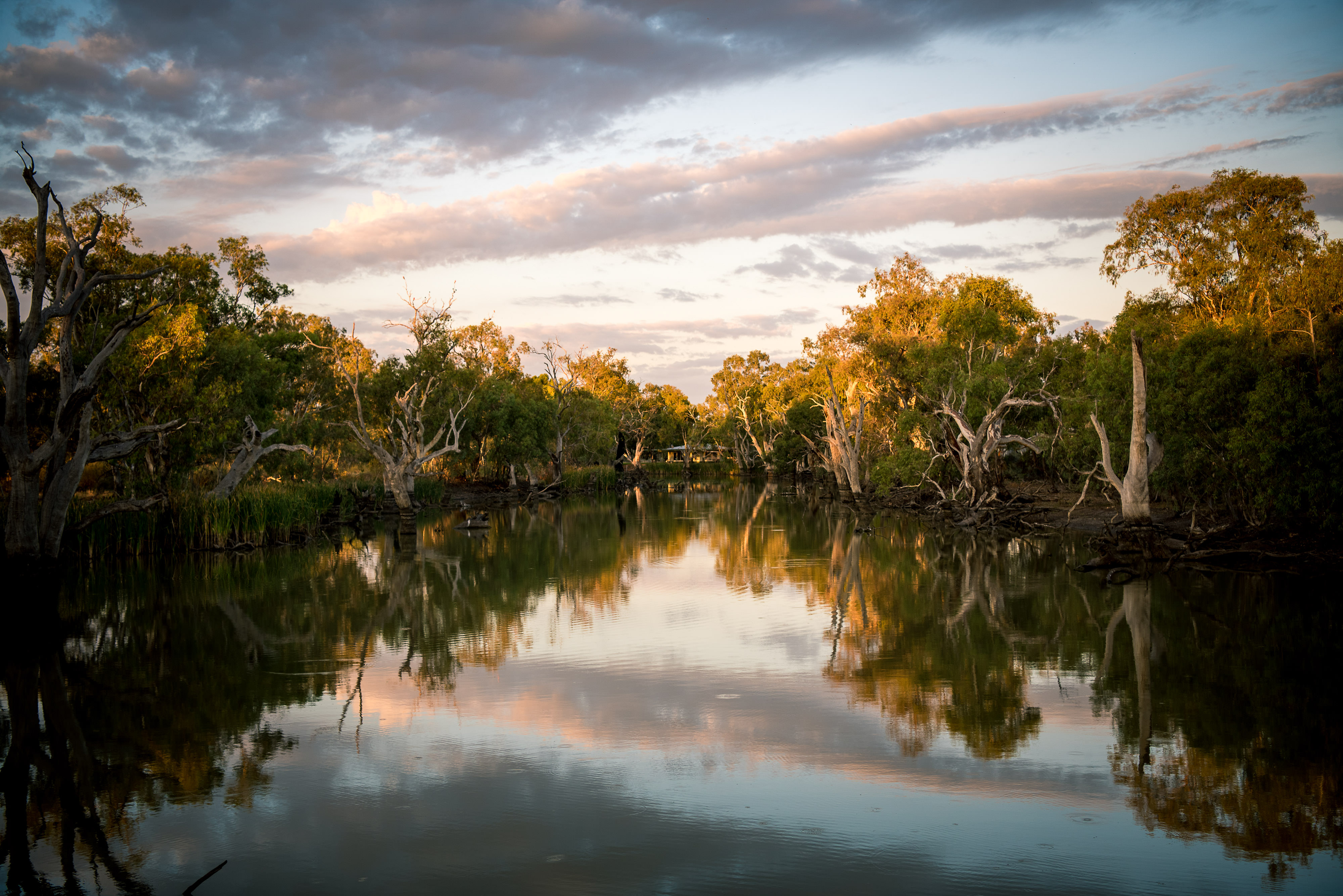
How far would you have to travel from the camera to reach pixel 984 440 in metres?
33.6

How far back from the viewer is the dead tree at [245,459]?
26875 millimetres

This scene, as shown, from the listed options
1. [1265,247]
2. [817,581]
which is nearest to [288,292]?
[817,581]

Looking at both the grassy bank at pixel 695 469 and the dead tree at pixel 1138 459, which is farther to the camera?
the grassy bank at pixel 695 469

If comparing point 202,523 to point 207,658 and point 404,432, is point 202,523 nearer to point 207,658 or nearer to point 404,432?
point 207,658

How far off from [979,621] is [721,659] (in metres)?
4.86

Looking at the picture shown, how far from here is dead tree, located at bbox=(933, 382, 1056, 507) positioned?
32.6m

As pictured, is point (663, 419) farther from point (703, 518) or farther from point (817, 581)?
point (817, 581)

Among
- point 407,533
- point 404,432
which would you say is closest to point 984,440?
point 407,533

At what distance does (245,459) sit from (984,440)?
26.0m

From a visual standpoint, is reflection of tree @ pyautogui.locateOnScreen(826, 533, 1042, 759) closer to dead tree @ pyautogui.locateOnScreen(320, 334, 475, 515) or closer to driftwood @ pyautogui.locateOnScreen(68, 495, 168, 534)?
driftwood @ pyautogui.locateOnScreen(68, 495, 168, 534)

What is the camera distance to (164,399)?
81.1 ft

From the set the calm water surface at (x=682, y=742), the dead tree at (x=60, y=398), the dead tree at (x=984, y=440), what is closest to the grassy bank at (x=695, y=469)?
the dead tree at (x=984, y=440)

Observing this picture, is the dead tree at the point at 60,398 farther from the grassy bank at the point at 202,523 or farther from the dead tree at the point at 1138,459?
the dead tree at the point at 1138,459

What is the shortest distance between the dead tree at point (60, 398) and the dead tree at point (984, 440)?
26888mm
